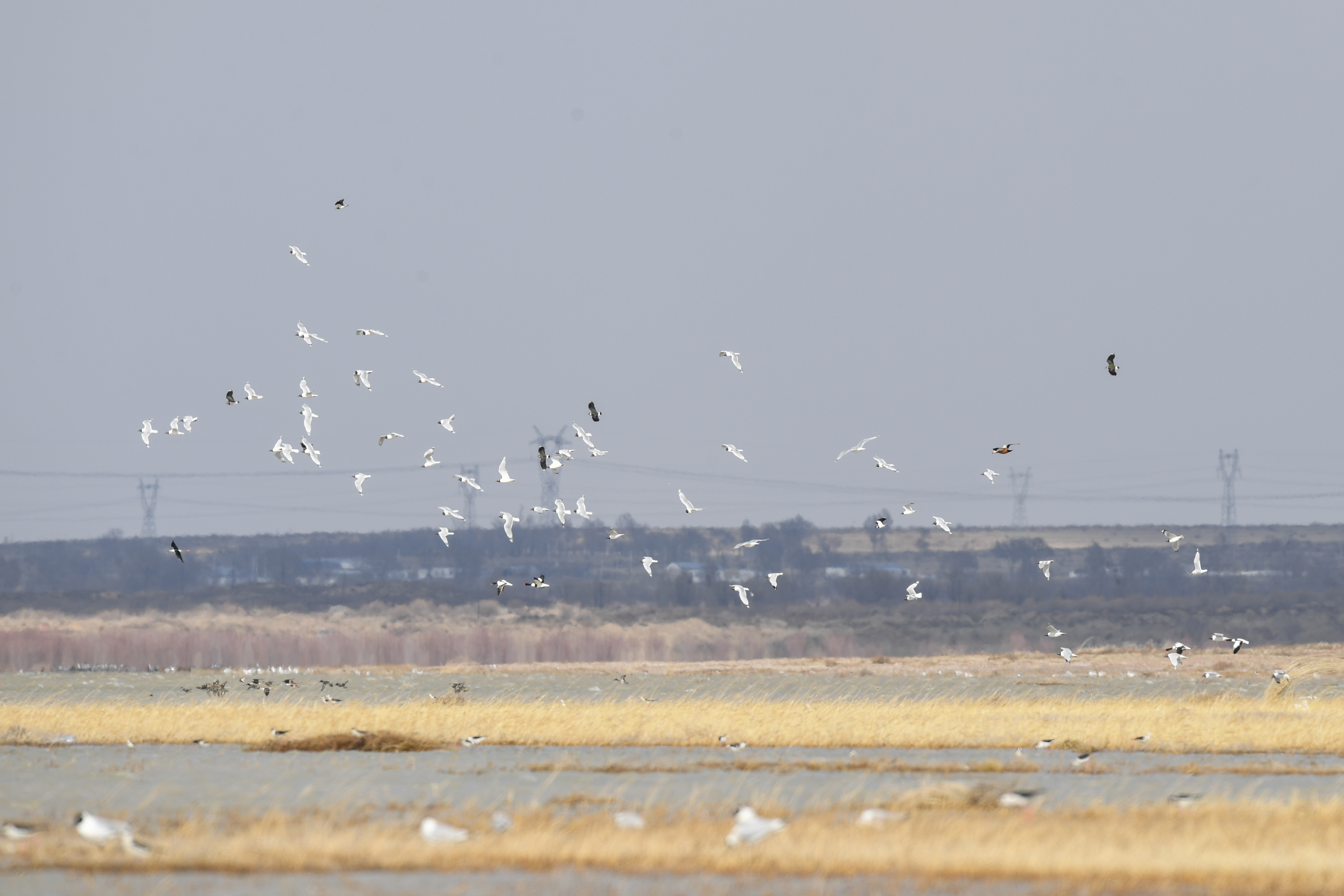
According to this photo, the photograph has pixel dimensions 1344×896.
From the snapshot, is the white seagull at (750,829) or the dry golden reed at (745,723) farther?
the dry golden reed at (745,723)

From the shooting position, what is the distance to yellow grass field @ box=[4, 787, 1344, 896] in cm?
2159

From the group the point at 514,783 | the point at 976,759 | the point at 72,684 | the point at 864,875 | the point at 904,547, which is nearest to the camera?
the point at 864,875

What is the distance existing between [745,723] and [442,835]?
22474 mm

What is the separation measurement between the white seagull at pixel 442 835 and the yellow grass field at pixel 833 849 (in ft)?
0.54

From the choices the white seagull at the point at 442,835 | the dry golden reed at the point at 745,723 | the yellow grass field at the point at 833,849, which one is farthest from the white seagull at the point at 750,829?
the dry golden reed at the point at 745,723

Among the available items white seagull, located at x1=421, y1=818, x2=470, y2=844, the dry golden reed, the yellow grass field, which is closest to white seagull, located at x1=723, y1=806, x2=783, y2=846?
the yellow grass field

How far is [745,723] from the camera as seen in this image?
45531 millimetres

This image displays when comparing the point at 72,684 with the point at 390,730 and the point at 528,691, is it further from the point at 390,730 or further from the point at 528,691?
the point at 390,730

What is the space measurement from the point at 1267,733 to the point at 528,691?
3463 centimetres

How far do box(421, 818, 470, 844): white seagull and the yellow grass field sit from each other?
0.16 m

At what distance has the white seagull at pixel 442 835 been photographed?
77.5 ft

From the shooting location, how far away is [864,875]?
21.9 m

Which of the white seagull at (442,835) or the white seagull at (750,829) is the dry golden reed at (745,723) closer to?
the white seagull at (442,835)

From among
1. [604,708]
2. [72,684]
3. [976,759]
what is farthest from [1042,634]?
[976,759]
